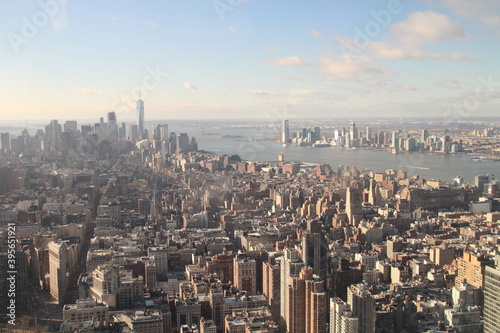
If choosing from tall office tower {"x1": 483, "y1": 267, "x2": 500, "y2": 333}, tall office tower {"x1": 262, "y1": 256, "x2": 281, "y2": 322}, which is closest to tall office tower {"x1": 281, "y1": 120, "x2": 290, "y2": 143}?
tall office tower {"x1": 262, "y1": 256, "x2": 281, "y2": 322}

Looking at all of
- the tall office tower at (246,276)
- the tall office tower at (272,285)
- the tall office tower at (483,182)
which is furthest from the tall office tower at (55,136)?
the tall office tower at (483,182)

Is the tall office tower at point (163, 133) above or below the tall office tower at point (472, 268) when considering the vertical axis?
above

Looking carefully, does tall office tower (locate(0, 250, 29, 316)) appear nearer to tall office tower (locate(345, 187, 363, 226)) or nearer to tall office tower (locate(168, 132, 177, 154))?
tall office tower (locate(345, 187, 363, 226))

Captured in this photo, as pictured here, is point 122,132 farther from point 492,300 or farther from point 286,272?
point 492,300

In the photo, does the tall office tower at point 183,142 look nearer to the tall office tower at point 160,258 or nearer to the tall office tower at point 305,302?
the tall office tower at point 160,258

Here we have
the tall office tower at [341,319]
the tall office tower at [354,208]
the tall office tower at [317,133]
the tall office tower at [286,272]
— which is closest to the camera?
the tall office tower at [341,319]

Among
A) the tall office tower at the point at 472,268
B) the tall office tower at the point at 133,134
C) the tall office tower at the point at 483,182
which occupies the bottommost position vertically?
the tall office tower at the point at 472,268

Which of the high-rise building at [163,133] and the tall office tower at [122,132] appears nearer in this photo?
the tall office tower at [122,132]

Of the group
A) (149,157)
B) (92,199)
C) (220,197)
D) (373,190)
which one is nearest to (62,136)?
(149,157)
